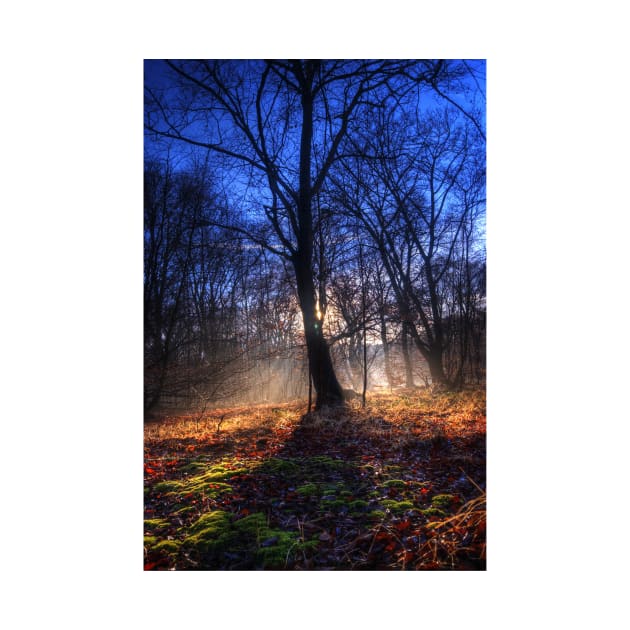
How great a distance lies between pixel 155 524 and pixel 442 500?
79.0 inches

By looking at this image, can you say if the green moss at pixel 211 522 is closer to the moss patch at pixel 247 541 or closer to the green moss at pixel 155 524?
the moss patch at pixel 247 541

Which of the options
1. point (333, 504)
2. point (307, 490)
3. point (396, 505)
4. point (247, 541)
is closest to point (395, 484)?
point (396, 505)

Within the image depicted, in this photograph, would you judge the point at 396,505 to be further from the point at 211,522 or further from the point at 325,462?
the point at 211,522

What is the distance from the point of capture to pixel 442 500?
2.14 m

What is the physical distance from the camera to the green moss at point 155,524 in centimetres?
218

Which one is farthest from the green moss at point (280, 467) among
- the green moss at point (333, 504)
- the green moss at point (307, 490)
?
the green moss at point (333, 504)

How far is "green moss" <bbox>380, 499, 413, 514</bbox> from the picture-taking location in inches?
83.5

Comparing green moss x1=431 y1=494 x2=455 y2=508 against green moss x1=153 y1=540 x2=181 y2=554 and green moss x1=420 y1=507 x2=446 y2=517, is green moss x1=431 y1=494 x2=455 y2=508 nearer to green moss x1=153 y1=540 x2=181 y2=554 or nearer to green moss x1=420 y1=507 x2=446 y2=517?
green moss x1=420 y1=507 x2=446 y2=517

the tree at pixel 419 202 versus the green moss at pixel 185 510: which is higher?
the tree at pixel 419 202

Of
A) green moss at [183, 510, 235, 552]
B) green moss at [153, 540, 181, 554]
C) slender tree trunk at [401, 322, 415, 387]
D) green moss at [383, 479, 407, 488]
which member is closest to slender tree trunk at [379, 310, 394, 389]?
slender tree trunk at [401, 322, 415, 387]

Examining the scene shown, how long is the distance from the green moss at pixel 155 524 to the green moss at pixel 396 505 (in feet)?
4.92

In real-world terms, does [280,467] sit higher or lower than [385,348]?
lower
